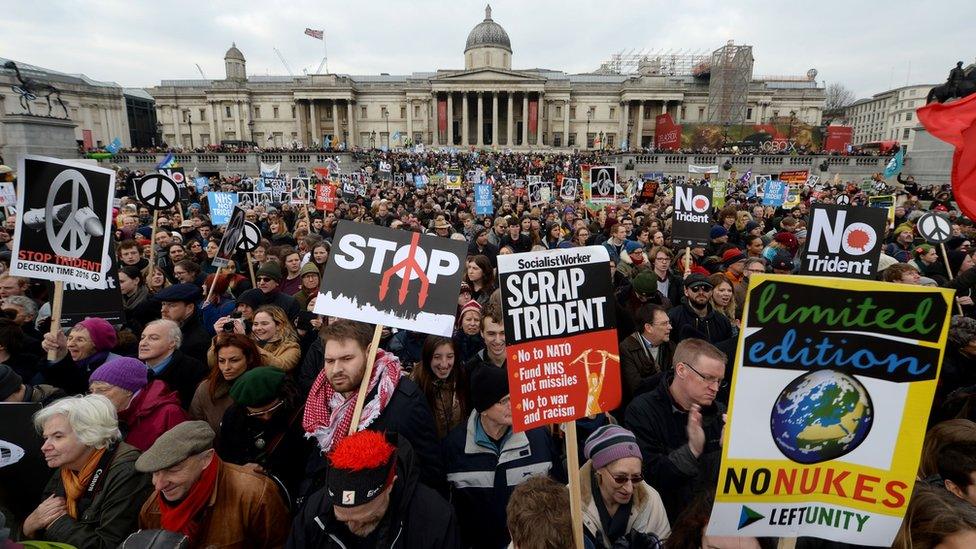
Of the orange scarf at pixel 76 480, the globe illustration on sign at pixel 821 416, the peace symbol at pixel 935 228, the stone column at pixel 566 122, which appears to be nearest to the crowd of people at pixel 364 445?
the orange scarf at pixel 76 480

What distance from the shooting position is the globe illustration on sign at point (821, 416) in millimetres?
1879

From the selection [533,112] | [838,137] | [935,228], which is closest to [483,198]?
[935,228]

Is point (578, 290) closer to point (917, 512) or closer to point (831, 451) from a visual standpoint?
point (831, 451)

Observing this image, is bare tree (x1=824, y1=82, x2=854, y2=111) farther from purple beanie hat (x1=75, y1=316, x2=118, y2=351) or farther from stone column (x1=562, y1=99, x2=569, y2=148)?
purple beanie hat (x1=75, y1=316, x2=118, y2=351)

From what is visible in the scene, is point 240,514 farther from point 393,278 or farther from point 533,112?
point 533,112

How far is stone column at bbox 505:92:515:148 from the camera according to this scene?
68912 millimetres

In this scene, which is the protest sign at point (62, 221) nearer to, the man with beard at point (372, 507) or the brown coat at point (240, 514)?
the brown coat at point (240, 514)

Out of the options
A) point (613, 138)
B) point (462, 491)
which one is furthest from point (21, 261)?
point (613, 138)

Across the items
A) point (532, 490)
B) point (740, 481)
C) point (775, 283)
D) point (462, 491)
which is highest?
point (775, 283)

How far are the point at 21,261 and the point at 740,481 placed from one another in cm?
513

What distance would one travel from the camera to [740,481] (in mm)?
1883

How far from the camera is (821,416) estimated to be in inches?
73.7

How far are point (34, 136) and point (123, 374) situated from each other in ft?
88.4

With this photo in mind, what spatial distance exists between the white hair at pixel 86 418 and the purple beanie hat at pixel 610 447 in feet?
8.34
